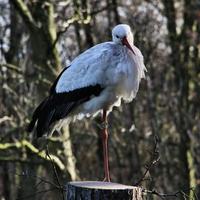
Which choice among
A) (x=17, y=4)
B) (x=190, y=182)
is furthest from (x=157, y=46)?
(x=17, y=4)

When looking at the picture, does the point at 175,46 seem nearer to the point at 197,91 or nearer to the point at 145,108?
the point at 197,91

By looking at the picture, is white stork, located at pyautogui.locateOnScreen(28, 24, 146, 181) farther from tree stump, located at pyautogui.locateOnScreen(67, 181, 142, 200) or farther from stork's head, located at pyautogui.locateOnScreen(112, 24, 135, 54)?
tree stump, located at pyautogui.locateOnScreen(67, 181, 142, 200)

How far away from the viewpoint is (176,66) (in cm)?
1419

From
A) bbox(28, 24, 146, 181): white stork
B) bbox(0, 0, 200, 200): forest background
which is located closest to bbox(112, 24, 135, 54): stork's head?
bbox(28, 24, 146, 181): white stork

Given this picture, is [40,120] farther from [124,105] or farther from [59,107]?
[124,105]

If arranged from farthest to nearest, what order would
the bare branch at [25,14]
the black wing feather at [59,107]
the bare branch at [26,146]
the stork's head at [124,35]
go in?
the bare branch at [25,14] < the bare branch at [26,146] < the black wing feather at [59,107] < the stork's head at [124,35]

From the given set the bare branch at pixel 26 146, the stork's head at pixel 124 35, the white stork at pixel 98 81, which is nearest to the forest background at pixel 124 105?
the bare branch at pixel 26 146

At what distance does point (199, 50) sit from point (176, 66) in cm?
61

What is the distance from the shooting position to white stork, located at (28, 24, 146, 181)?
7.45 meters

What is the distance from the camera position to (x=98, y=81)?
7.48 meters

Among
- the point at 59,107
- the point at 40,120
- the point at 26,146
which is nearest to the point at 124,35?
the point at 59,107

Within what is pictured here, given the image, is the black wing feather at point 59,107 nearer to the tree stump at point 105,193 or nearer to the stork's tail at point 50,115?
the stork's tail at point 50,115

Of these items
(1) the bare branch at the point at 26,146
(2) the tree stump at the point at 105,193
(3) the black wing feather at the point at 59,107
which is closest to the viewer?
(2) the tree stump at the point at 105,193

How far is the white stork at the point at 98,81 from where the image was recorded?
24.4 feet
